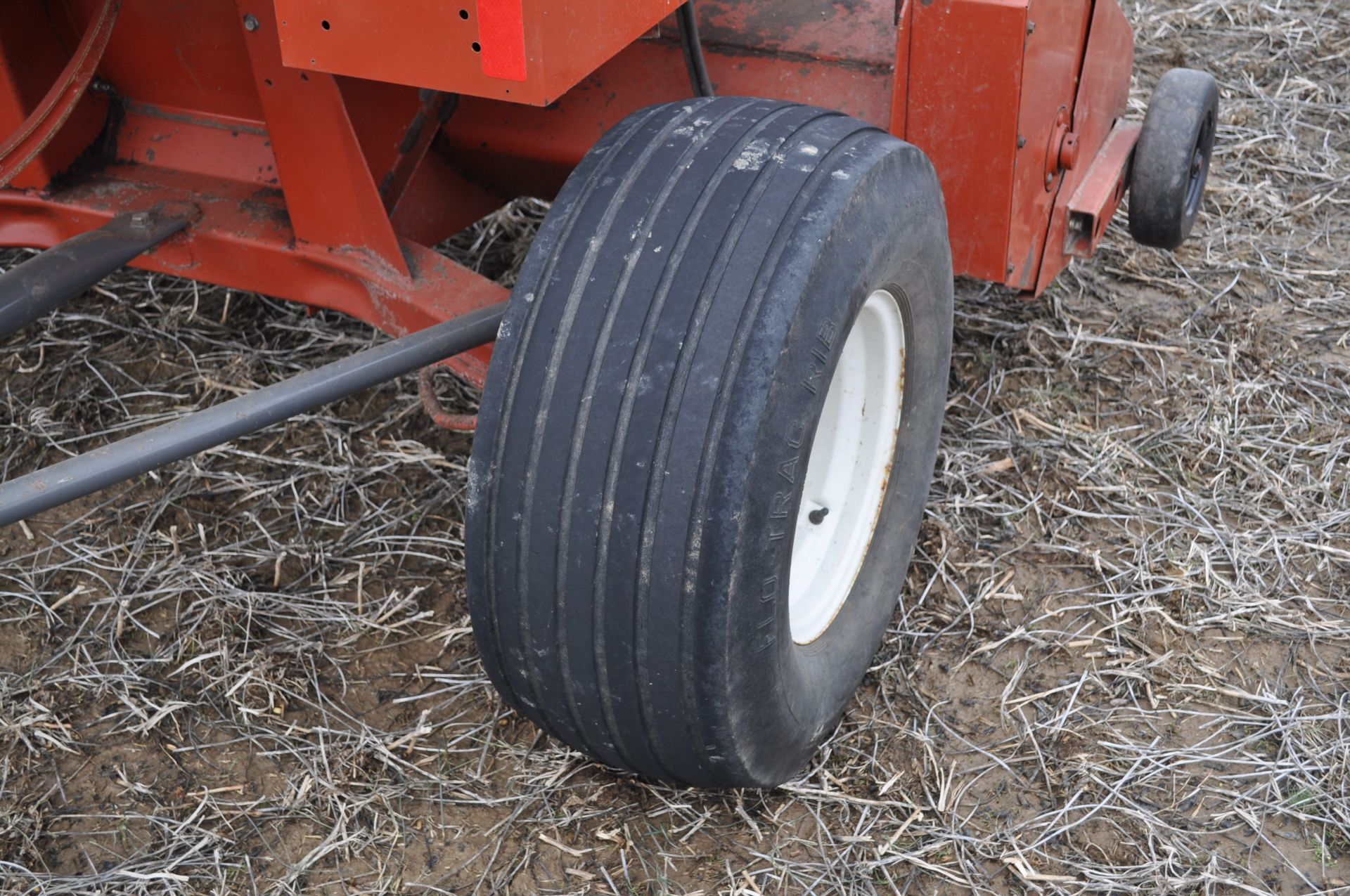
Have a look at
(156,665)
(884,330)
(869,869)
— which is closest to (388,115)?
(884,330)

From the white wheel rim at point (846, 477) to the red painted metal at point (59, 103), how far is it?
51.1 inches

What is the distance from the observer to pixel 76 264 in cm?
211

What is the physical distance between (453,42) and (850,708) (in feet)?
4.41

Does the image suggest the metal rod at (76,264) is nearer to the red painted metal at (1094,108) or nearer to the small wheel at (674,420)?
the small wheel at (674,420)

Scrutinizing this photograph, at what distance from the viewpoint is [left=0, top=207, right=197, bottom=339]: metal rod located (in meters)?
2.05

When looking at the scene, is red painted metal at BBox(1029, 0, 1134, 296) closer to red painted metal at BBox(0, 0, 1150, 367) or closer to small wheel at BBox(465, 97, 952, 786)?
red painted metal at BBox(0, 0, 1150, 367)

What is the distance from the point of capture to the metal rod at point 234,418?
1.69 meters

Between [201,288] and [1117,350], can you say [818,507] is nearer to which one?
[1117,350]

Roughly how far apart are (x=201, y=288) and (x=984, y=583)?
210cm

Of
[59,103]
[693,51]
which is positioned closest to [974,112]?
[693,51]

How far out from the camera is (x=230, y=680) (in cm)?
226

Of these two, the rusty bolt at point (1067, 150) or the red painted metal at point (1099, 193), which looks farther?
the red painted metal at point (1099, 193)

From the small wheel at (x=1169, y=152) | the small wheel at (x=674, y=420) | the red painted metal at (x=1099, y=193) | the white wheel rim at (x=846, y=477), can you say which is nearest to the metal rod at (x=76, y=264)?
the small wheel at (x=674, y=420)

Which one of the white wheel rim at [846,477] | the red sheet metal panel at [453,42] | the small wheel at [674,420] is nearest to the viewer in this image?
the red sheet metal panel at [453,42]
